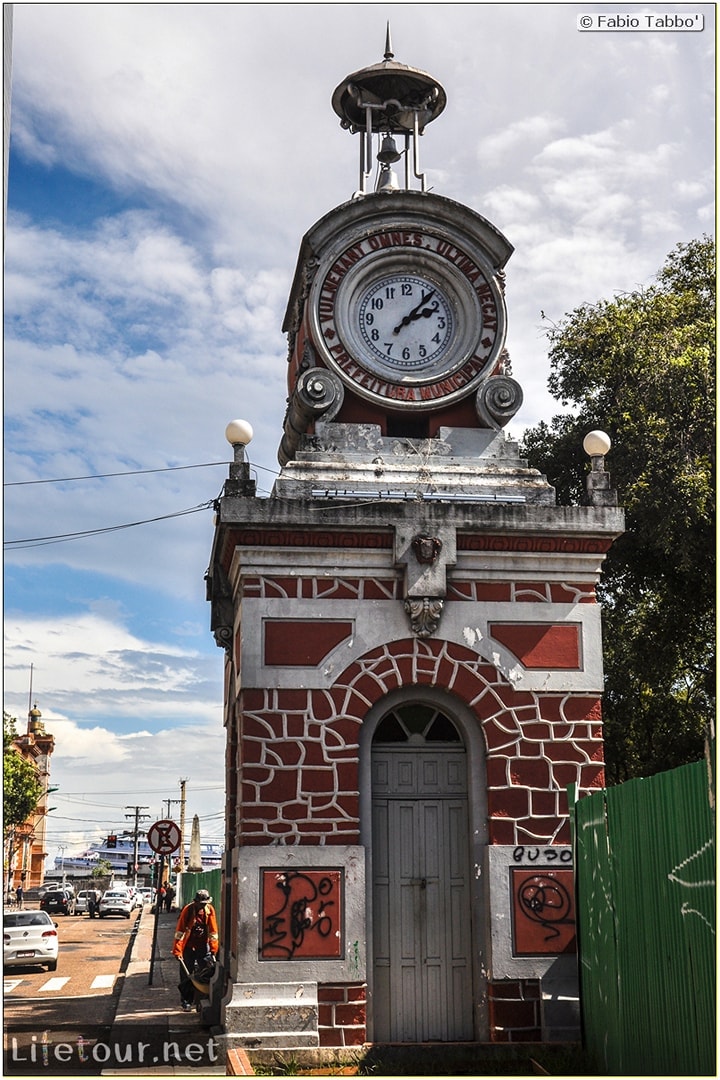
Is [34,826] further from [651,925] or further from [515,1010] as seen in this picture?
[651,925]

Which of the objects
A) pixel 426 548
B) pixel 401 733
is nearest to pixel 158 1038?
pixel 401 733

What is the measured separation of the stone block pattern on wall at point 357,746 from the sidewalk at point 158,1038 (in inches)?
98.4

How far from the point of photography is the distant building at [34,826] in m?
70.7

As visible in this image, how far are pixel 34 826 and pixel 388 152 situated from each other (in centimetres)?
6642

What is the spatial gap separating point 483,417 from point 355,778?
5.26 meters

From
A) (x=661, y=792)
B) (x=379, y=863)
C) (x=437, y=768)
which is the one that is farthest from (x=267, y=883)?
(x=661, y=792)

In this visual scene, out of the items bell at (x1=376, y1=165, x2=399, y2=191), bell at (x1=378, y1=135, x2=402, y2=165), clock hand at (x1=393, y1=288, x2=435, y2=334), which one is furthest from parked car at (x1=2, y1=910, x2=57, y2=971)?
bell at (x1=378, y1=135, x2=402, y2=165)

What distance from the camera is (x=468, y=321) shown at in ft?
54.9

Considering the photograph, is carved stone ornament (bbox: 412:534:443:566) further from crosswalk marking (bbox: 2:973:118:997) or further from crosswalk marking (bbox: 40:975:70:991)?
crosswalk marking (bbox: 40:975:70:991)

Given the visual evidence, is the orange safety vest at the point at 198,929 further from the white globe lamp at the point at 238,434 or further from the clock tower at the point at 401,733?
the white globe lamp at the point at 238,434

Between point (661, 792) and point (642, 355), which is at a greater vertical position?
point (642, 355)

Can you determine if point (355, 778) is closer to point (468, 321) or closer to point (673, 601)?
point (468, 321)

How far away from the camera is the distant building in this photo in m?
70.7

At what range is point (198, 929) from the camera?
58.5 feet
